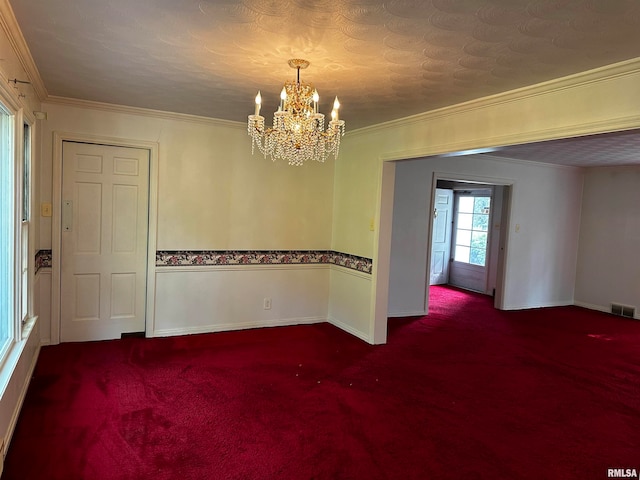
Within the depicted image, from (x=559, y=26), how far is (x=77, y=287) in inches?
172

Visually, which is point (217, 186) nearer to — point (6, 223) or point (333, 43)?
point (6, 223)

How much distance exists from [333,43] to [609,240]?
6321 mm

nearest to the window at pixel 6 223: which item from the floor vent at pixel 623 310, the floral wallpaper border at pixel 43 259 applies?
the floral wallpaper border at pixel 43 259

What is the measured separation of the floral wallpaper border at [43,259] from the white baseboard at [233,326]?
3.92ft

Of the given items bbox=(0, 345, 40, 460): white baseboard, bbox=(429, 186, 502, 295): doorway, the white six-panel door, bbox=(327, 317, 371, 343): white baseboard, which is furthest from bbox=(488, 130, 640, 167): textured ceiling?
bbox=(0, 345, 40, 460): white baseboard

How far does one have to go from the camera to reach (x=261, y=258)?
16.4 ft

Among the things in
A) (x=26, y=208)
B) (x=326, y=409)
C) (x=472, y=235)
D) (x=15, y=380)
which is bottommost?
(x=326, y=409)

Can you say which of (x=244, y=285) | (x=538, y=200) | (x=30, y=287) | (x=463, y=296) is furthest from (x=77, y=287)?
(x=538, y=200)

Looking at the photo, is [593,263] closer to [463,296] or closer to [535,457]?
[463,296]

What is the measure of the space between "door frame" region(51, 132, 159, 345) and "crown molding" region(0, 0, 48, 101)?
2.10 ft

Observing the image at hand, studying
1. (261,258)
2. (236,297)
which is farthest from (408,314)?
(236,297)

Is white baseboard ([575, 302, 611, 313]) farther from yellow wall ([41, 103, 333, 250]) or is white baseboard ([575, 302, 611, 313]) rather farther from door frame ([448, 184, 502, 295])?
yellow wall ([41, 103, 333, 250])

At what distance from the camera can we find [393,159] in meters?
4.34

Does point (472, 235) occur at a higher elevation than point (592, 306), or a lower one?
higher
